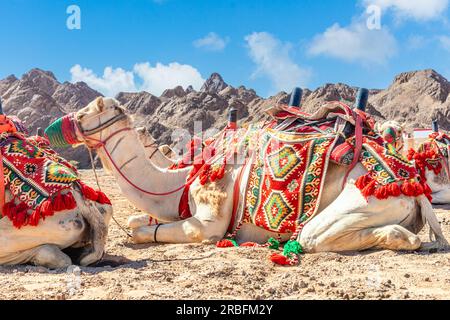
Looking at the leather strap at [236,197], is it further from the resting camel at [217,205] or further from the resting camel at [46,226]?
the resting camel at [46,226]

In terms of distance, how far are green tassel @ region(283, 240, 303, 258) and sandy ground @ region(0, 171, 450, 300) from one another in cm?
13

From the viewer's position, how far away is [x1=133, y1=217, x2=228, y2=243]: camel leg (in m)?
5.12

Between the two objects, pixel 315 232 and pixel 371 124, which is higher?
pixel 371 124

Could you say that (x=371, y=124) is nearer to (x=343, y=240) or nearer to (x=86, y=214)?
(x=343, y=240)

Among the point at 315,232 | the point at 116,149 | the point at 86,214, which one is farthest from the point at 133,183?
the point at 315,232

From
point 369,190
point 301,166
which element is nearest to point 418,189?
→ point 369,190

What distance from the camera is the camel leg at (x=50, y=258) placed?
408 cm

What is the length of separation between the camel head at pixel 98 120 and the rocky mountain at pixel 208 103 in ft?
118

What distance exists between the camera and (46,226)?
162 inches

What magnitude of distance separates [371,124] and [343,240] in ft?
4.21

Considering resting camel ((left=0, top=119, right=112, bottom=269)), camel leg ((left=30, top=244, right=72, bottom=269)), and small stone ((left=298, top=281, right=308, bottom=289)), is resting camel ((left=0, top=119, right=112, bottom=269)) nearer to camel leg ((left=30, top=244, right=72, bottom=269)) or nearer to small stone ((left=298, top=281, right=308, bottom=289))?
camel leg ((left=30, top=244, right=72, bottom=269))

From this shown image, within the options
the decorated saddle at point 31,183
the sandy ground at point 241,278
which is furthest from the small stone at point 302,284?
the decorated saddle at point 31,183
